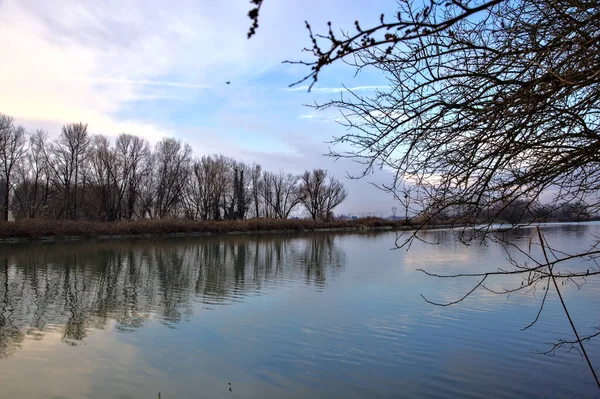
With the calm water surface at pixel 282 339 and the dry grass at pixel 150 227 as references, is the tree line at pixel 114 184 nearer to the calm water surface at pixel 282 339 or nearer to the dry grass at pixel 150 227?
the dry grass at pixel 150 227

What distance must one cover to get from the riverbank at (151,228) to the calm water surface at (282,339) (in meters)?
18.0

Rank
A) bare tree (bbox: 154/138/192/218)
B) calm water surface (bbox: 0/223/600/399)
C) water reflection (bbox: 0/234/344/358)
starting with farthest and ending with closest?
bare tree (bbox: 154/138/192/218) → water reflection (bbox: 0/234/344/358) → calm water surface (bbox: 0/223/600/399)

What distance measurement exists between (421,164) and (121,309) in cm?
828

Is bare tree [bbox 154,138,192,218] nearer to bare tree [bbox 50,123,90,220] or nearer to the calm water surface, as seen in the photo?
bare tree [bbox 50,123,90,220]

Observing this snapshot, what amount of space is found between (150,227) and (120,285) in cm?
2573

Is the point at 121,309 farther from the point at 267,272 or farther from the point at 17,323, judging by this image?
the point at 267,272

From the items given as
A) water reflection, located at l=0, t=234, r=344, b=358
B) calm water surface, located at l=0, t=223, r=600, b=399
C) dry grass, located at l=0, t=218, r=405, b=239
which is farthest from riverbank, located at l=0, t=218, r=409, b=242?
calm water surface, located at l=0, t=223, r=600, b=399

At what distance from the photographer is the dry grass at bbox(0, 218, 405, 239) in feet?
94.1

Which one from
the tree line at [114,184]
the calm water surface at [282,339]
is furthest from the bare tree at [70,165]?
the calm water surface at [282,339]

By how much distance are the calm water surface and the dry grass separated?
10.9m

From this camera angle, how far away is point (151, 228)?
121 ft

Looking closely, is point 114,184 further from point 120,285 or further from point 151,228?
point 120,285

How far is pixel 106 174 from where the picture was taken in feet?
144

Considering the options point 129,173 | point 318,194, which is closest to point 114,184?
point 129,173
